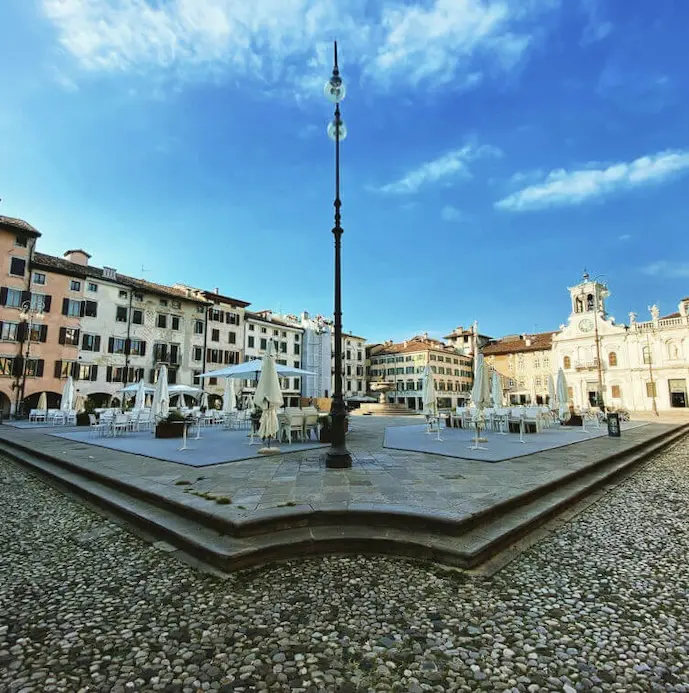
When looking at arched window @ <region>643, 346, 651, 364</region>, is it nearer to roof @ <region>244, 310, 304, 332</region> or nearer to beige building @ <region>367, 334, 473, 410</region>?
beige building @ <region>367, 334, 473, 410</region>

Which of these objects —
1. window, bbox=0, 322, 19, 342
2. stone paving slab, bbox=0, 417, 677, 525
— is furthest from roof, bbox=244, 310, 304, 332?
stone paving slab, bbox=0, 417, 677, 525

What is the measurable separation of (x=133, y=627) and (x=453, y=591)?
8.29ft

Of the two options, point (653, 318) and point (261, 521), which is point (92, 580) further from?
point (653, 318)

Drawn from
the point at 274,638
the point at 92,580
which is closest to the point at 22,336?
the point at 92,580

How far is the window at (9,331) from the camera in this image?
28.6 meters

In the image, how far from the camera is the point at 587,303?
52.1 m

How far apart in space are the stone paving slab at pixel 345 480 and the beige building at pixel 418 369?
57.5 metres

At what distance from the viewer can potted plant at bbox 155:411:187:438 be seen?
13391mm

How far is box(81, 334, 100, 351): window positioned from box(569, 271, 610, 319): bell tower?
183 feet

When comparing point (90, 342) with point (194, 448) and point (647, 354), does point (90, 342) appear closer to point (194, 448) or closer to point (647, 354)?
point (194, 448)

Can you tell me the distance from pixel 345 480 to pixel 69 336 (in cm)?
3398

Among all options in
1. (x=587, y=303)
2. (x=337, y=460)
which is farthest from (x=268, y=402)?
(x=587, y=303)

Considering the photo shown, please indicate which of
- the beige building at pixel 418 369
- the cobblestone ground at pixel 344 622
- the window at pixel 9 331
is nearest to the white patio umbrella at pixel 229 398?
the cobblestone ground at pixel 344 622

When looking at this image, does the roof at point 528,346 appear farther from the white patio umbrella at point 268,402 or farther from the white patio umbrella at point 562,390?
the white patio umbrella at point 268,402
